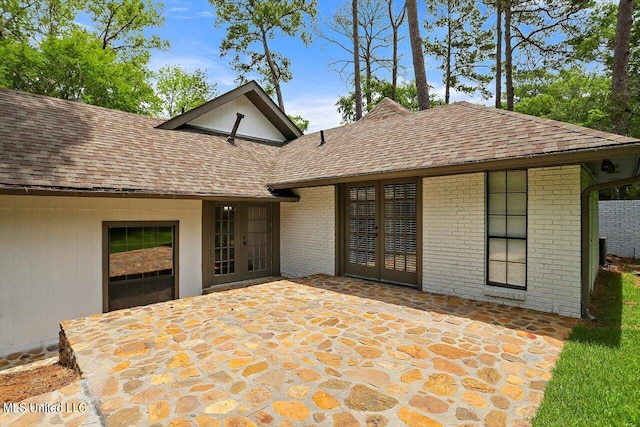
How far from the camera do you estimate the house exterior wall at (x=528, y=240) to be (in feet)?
16.3

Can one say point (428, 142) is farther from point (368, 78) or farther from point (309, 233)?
point (368, 78)

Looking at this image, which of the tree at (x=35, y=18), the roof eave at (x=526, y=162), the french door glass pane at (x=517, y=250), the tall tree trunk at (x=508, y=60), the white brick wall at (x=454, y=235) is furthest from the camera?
the tree at (x=35, y=18)

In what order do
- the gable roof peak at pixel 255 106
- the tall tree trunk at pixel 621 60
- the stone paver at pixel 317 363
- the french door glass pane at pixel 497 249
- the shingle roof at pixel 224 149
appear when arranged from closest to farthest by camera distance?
1. the stone paver at pixel 317 363
2. the shingle roof at pixel 224 149
3. the french door glass pane at pixel 497 249
4. the gable roof peak at pixel 255 106
5. the tall tree trunk at pixel 621 60

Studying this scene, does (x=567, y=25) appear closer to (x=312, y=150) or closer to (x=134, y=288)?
(x=312, y=150)

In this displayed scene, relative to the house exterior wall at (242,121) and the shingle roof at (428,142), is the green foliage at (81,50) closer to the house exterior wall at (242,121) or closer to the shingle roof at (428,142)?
the house exterior wall at (242,121)

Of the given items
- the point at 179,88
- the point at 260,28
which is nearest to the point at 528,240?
the point at 260,28

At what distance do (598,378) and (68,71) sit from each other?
2175cm

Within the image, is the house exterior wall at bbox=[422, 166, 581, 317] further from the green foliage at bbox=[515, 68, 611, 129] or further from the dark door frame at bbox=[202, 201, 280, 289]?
the green foliage at bbox=[515, 68, 611, 129]

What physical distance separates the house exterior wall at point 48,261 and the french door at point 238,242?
1863mm

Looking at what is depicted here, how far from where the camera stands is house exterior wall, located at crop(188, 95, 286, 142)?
10.7m

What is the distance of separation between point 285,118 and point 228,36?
439 inches

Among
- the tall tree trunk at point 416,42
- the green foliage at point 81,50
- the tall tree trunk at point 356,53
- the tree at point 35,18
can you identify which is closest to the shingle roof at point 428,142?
the tall tree trunk at point 416,42

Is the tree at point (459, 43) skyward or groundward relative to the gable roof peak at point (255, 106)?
skyward

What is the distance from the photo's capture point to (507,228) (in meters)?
5.63
